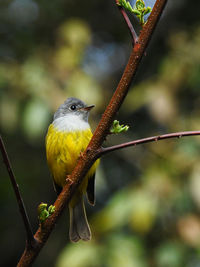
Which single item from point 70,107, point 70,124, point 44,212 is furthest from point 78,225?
point 44,212

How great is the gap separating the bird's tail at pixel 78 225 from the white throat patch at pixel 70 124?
0.61 meters

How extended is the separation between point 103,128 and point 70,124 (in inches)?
73.0

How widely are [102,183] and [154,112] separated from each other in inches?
29.9

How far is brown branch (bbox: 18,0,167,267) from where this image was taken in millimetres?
1483

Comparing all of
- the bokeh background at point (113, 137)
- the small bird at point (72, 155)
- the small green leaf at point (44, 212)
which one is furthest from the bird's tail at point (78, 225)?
the small green leaf at point (44, 212)

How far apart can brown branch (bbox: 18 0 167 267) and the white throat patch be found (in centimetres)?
168

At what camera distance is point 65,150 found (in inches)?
125

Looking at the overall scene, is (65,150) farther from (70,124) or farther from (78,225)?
(78,225)

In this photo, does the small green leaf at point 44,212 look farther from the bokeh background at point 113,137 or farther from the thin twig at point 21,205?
the bokeh background at point 113,137

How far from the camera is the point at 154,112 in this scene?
12.9 ft

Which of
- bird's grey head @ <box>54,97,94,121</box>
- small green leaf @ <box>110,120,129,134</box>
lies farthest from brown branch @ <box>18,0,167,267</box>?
bird's grey head @ <box>54,97,94,121</box>

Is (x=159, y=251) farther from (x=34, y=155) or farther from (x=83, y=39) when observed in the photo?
(x=34, y=155)

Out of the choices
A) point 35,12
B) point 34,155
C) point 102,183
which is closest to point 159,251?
point 102,183

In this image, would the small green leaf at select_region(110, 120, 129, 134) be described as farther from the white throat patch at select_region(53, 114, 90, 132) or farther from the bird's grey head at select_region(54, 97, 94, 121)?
the bird's grey head at select_region(54, 97, 94, 121)
